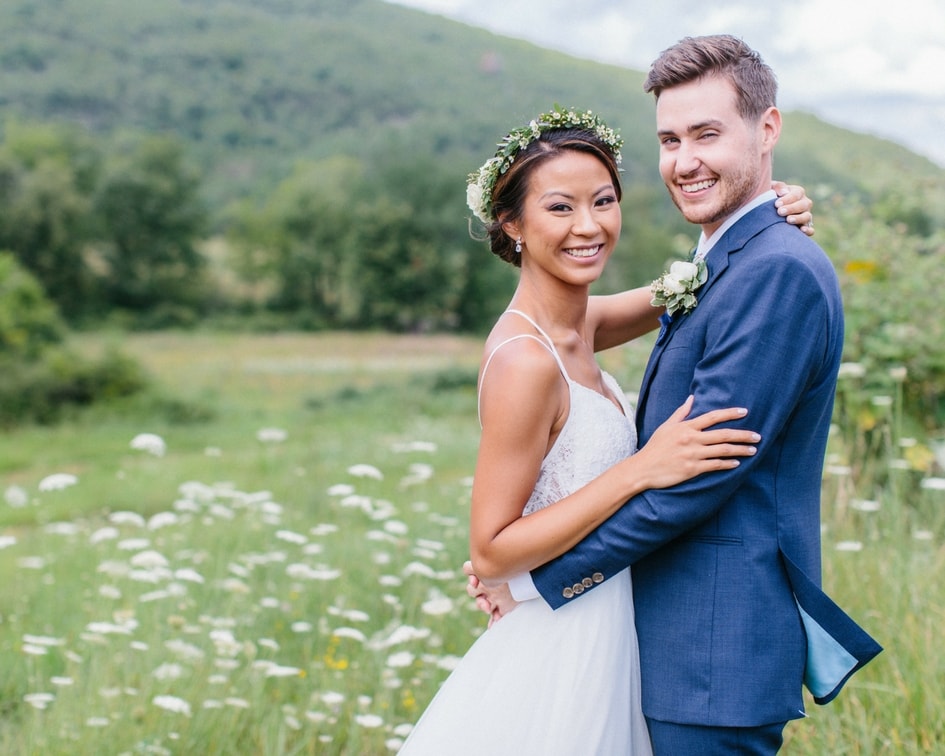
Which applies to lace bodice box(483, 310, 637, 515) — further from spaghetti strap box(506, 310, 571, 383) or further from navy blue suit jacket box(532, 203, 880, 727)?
navy blue suit jacket box(532, 203, 880, 727)

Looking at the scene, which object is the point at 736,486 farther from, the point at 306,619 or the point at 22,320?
the point at 22,320

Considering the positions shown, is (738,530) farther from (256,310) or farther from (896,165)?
(256,310)

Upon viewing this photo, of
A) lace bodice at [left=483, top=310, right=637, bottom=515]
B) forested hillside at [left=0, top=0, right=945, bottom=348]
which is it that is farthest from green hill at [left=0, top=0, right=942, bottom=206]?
lace bodice at [left=483, top=310, right=637, bottom=515]

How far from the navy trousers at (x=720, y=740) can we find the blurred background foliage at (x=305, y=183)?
67.0 inches

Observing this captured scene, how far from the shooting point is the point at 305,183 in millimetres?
70250

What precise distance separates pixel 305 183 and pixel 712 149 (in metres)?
70.6

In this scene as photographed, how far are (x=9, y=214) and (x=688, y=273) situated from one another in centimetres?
5199

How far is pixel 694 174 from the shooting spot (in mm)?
2461

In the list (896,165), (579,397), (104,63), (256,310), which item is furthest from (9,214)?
(104,63)

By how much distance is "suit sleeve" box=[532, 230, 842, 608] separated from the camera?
2178mm

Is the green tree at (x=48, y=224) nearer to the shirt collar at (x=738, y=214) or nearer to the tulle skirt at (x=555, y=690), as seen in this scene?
the tulle skirt at (x=555, y=690)

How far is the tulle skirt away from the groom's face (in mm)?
1099

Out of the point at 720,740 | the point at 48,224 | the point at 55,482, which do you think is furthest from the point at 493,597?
the point at 48,224

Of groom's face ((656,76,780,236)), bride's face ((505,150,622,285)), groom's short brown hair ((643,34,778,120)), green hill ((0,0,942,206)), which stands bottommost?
bride's face ((505,150,622,285))
